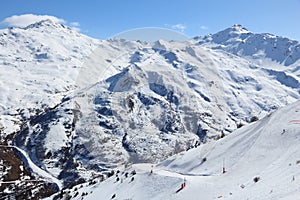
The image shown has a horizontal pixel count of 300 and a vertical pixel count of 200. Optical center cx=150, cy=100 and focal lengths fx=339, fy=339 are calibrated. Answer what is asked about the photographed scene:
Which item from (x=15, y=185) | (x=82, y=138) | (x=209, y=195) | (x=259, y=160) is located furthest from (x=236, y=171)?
(x=82, y=138)

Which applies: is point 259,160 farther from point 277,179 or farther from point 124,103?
point 124,103

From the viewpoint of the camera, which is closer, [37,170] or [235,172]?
[235,172]

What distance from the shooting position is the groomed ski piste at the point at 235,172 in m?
13.7

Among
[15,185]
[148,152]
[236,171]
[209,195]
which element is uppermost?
[148,152]

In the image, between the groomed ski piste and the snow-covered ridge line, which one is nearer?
the groomed ski piste

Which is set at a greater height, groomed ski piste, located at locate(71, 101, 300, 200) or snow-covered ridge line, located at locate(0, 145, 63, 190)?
snow-covered ridge line, located at locate(0, 145, 63, 190)

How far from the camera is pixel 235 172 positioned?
17875mm

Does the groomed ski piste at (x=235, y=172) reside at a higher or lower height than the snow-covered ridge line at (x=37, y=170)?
lower

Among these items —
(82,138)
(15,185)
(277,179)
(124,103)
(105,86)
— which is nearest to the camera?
(277,179)

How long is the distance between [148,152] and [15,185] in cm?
4531

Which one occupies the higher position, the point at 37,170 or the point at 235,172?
the point at 37,170

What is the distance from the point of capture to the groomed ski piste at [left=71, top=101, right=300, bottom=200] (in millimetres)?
13711

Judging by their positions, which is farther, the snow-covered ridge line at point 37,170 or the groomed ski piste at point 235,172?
the snow-covered ridge line at point 37,170

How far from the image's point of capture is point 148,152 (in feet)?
401
